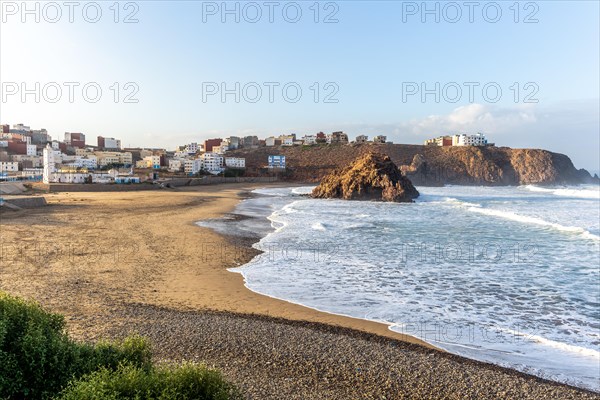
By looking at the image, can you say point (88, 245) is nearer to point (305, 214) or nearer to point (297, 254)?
point (297, 254)

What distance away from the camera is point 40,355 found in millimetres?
4387

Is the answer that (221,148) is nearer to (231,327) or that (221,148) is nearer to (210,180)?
(210,180)

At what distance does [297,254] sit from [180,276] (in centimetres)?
505

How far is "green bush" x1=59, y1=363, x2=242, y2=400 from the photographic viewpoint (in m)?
3.44

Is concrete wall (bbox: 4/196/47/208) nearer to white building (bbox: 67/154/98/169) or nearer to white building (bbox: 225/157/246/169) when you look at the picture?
white building (bbox: 67/154/98/169)

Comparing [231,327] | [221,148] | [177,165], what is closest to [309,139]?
[221,148]

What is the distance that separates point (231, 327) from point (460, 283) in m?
7.59

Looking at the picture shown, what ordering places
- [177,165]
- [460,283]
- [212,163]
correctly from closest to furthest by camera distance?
[460,283] → [177,165] → [212,163]

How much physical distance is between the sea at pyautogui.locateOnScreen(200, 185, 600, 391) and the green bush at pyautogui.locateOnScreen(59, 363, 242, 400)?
5.22m

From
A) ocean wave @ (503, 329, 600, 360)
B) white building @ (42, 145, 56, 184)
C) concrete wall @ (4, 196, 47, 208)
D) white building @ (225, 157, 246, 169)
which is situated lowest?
ocean wave @ (503, 329, 600, 360)

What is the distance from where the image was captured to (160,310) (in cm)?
903

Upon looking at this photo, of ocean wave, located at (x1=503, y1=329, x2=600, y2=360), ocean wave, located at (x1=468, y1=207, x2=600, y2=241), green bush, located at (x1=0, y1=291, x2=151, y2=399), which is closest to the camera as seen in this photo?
green bush, located at (x1=0, y1=291, x2=151, y2=399)

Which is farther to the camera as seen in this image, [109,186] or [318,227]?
[109,186]

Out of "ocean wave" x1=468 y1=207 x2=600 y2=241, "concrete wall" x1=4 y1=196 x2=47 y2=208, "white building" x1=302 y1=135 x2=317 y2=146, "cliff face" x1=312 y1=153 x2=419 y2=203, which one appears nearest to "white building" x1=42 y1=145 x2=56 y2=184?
"concrete wall" x1=4 y1=196 x2=47 y2=208
